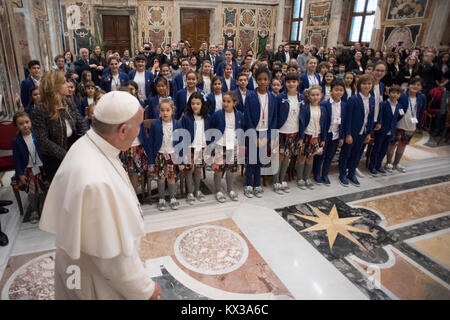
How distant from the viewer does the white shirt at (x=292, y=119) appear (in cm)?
451

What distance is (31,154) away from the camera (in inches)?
145

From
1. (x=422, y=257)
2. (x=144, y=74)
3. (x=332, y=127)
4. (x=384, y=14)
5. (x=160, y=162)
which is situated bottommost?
(x=422, y=257)

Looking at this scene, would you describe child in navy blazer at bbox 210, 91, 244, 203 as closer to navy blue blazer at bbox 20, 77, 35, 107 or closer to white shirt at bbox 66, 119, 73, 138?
white shirt at bbox 66, 119, 73, 138

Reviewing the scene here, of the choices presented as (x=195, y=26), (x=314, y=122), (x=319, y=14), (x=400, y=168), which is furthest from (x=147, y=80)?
(x=319, y=14)

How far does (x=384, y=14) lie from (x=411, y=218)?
9.57m

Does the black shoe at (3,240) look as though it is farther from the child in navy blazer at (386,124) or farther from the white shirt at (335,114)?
the child in navy blazer at (386,124)

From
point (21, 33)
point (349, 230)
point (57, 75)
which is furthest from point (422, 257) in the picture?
point (21, 33)

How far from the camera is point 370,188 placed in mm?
5055

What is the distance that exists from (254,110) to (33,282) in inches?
131

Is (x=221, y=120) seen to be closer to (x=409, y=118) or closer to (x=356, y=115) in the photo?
(x=356, y=115)

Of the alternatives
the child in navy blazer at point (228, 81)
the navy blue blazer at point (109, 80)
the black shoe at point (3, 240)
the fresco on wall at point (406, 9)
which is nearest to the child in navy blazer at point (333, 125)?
the child in navy blazer at point (228, 81)

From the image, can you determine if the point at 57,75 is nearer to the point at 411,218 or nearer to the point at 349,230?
the point at 349,230

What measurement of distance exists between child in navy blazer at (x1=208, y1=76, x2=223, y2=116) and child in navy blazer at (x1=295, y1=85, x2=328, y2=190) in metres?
1.31

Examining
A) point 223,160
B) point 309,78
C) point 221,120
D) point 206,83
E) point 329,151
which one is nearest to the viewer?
point 221,120
